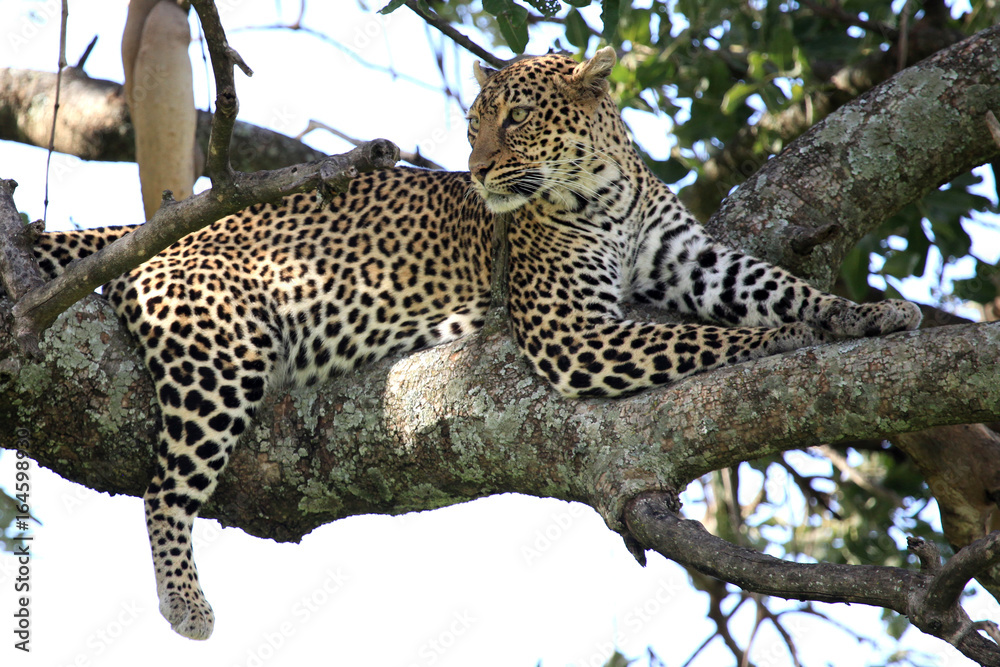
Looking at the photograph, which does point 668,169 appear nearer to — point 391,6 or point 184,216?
point 391,6

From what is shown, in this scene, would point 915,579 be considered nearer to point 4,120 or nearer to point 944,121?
point 944,121

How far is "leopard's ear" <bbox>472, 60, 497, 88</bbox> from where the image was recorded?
7.08 meters

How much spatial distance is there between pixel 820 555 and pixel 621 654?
2.87 meters

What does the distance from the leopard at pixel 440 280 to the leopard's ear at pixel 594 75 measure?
0.01 m

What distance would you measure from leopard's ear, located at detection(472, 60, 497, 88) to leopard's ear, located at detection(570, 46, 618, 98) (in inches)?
29.1

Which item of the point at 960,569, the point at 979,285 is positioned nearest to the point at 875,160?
the point at 979,285

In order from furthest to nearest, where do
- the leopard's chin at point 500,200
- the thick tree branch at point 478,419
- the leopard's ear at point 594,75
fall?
the leopard's ear at point 594,75, the leopard's chin at point 500,200, the thick tree branch at point 478,419

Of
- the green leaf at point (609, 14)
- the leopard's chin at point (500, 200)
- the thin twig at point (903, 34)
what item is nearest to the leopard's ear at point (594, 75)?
the green leaf at point (609, 14)

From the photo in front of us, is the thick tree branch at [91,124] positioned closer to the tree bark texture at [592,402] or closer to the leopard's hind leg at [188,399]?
the leopard's hind leg at [188,399]

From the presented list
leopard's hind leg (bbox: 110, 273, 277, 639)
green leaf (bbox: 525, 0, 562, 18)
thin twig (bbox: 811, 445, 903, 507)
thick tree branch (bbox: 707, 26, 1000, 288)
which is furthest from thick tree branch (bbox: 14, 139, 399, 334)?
thin twig (bbox: 811, 445, 903, 507)

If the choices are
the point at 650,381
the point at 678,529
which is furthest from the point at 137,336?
the point at 678,529

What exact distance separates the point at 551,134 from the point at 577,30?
7.02 feet

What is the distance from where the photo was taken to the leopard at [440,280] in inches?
221

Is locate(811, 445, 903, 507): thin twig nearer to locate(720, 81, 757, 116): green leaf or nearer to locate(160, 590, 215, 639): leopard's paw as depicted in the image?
locate(720, 81, 757, 116): green leaf
